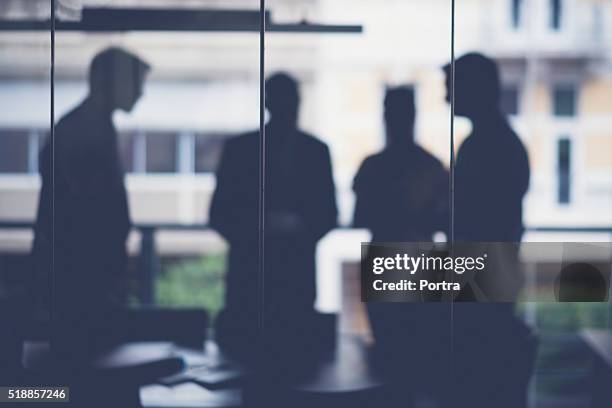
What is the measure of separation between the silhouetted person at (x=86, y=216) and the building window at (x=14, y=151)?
83 mm

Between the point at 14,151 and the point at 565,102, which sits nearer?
the point at 565,102

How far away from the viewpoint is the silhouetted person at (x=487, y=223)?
2.74 metres

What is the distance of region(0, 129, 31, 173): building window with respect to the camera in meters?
2.80

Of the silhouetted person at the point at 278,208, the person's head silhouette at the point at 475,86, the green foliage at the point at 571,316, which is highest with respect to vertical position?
the person's head silhouette at the point at 475,86

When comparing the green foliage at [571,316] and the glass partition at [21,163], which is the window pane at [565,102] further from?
the glass partition at [21,163]

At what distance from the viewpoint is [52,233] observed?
280 cm

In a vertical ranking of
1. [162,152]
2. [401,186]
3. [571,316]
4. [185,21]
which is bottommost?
[571,316]

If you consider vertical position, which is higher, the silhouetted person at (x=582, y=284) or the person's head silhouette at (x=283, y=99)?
the person's head silhouette at (x=283, y=99)

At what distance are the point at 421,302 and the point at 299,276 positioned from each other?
55 cm

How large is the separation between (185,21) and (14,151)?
962 millimetres

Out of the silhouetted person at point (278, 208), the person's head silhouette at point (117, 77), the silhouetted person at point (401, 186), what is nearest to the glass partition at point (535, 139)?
the silhouetted person at point (401, 186)

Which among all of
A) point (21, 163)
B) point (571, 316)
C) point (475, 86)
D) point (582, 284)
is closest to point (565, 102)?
point (475, 86)

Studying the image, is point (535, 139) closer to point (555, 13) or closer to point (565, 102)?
point (565, 102)

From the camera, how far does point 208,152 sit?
274 centimetres
